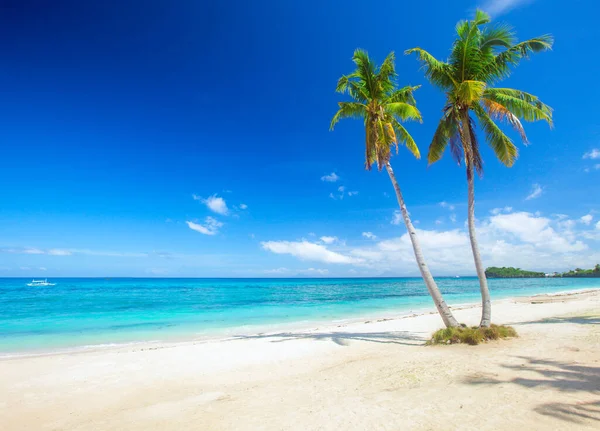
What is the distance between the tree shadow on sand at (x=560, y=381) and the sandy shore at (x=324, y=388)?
0.06 ft

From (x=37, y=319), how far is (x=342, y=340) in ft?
71.8

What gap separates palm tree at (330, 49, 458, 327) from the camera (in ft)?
36.5

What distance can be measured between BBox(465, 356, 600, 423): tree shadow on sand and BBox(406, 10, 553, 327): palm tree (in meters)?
3.42

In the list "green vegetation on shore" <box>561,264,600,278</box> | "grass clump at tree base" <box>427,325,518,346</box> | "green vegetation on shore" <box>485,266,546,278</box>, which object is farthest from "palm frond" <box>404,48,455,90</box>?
"green vegetation on shore" <box>485,266,546,278</box>

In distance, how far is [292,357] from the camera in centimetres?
931

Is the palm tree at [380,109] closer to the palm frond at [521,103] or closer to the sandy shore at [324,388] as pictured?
the palm frond at [521,103]

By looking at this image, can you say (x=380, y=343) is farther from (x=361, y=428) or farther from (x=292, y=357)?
(x=361, y=428)

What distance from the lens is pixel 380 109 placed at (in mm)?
11578

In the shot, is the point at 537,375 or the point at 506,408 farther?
the point at 537,375

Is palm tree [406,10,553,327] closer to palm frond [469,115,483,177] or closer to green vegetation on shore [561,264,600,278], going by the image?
palm frond [469,115,483,177]

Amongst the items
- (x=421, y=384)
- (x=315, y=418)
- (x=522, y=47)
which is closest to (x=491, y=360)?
(x=421, y=384)

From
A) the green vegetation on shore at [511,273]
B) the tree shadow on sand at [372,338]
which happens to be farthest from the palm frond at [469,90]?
the green vegetation on shore at [511,273]

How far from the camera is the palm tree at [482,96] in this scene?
970 centimetres

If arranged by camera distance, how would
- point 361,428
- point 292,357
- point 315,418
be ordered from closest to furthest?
point 361,428 < point 315,418 < point 292,357
